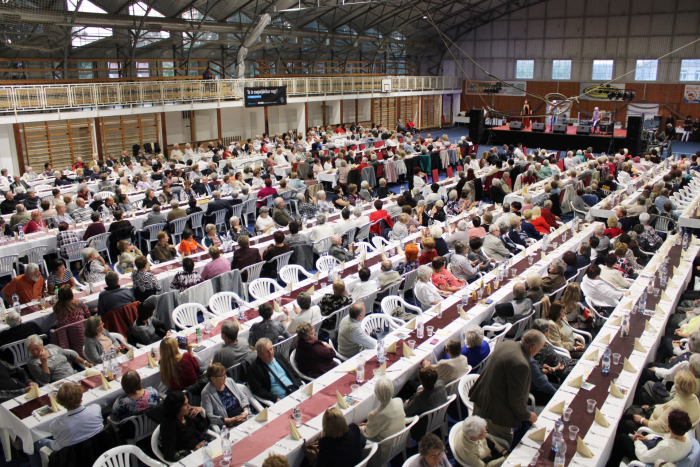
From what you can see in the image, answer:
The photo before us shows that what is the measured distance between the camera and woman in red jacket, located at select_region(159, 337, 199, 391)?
5.26m

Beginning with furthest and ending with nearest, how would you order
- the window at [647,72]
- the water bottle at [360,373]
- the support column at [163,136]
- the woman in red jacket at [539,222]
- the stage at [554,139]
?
the window at [647,72] < the stage at [554,139] < the support column at [163,136] < the woman in red jacket at [539,222] < the water bottle at [360,373]

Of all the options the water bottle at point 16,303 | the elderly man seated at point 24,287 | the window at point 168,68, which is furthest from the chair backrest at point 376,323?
the window at point 168,68

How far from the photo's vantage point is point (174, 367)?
5270 mm

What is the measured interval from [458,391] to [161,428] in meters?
2.58

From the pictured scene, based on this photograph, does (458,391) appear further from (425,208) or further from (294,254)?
(425,208)

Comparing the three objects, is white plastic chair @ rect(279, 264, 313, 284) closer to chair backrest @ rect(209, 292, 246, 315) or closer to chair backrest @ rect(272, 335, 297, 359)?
chair backrest @ rect(209, 292, 246, 315)

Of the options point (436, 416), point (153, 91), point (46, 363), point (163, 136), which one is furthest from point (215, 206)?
point (163, 136)

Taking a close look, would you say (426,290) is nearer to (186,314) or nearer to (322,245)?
(322,245)

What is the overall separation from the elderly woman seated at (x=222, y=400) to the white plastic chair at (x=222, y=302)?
6.98 ft

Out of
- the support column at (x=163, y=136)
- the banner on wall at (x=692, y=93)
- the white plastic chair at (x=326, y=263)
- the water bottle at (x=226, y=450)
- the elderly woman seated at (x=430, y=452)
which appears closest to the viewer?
the elderly woman seated at (x=430, y=452)

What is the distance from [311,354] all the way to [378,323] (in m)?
1.39

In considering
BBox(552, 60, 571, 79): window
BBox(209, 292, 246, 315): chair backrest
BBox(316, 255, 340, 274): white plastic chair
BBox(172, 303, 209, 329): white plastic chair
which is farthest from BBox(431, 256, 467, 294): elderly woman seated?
BBox(552, 60, 571, 79): window

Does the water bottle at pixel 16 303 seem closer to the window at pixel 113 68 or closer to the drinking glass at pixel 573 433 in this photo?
the drinking glass at pixel 573 433

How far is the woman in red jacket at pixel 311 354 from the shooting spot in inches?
219
